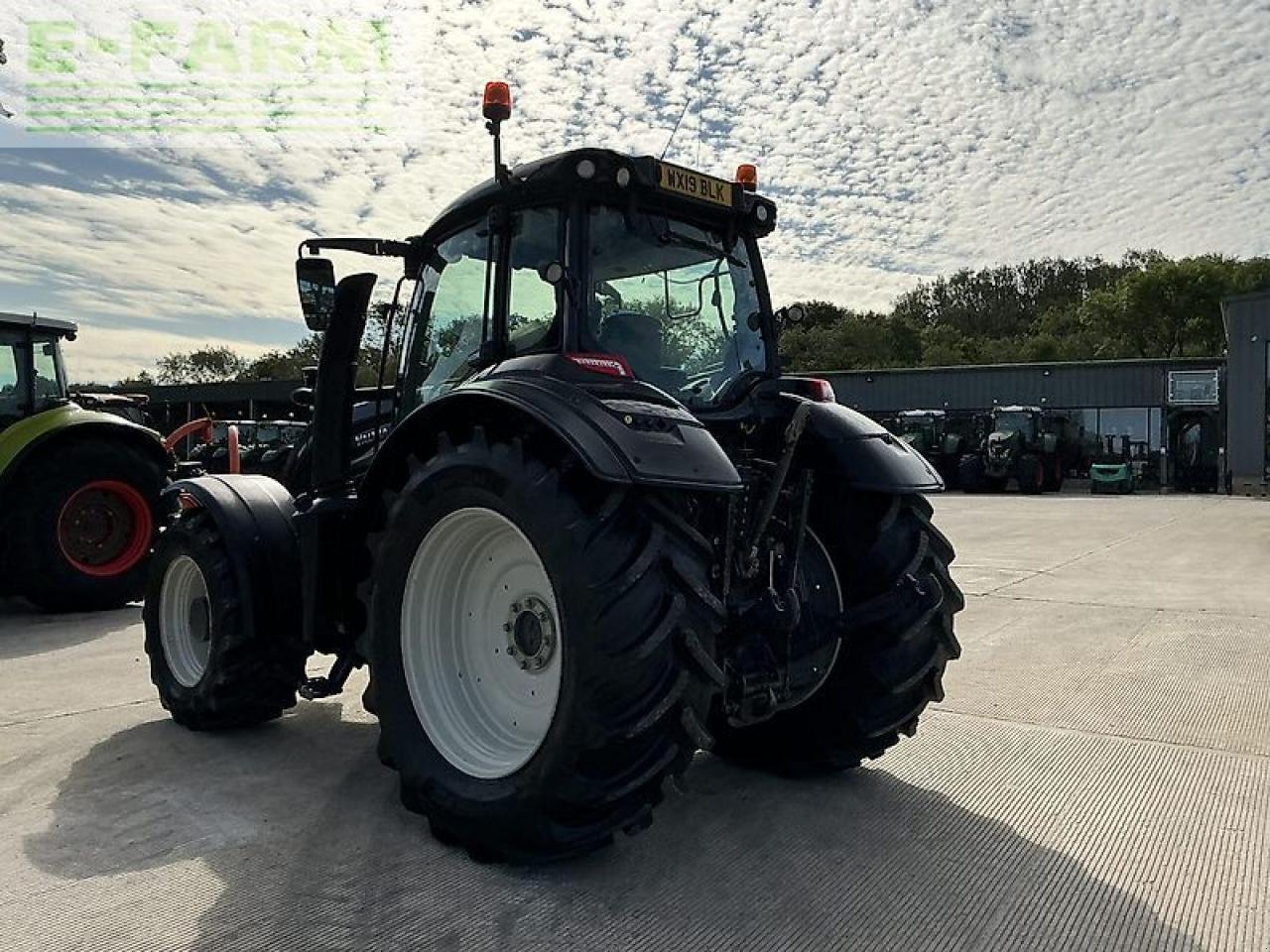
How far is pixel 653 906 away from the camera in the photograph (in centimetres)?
265

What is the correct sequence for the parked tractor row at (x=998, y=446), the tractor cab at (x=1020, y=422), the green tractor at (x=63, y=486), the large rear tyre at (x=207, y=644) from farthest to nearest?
1. the tractor cab at (x=1020, y=422)
2. the parked tractor row at (x=998, y=446)
3. the green tractor at (x=63, y=486)
4. the large rear tyre at (x=207, y=644)

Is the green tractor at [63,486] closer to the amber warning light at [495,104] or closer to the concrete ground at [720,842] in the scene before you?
the concrete ground at [720,842]

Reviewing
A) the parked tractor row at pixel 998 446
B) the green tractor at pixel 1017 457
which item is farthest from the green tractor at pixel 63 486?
the green tractor at pixel 1017 457

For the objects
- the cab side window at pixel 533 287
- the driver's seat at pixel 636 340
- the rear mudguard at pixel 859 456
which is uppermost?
the cab side window at pixel 533 287

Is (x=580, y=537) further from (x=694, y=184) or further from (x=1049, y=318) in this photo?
(x=1049, y=318)

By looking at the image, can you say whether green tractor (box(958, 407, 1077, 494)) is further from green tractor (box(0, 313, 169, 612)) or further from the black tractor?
the black tractor

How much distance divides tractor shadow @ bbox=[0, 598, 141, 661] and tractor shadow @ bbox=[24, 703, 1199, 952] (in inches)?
119

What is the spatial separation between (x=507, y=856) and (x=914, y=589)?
160 cm

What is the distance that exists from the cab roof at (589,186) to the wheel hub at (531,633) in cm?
135

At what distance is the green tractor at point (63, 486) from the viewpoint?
7355 mm

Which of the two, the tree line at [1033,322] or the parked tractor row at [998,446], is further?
the tree line at [1033,322]

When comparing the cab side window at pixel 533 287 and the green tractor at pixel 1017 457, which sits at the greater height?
the cab side window at pixel 533 287

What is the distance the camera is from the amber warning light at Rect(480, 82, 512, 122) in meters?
3.27

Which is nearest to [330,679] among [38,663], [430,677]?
[430,677]
